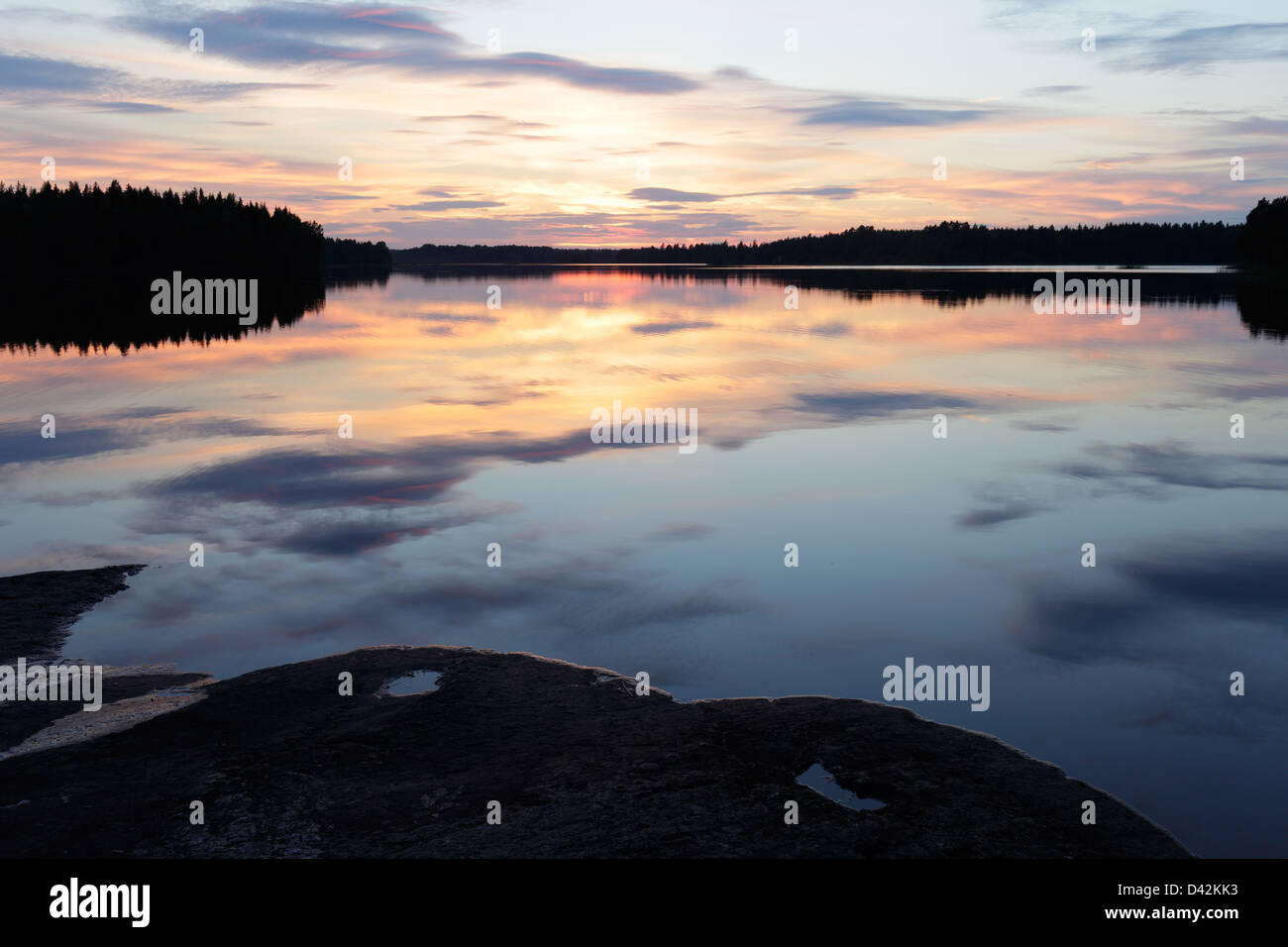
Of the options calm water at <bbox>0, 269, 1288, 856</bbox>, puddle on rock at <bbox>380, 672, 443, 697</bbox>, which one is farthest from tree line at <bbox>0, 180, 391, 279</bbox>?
puddle on rock at <bbox>380, 672, 443, 697</bbox>

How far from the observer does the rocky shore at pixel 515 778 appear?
803cm

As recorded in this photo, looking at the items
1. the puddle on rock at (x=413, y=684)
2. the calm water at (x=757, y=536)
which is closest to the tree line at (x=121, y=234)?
the calm water at (x=757, y=536)

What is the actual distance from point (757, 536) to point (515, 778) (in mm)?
9528

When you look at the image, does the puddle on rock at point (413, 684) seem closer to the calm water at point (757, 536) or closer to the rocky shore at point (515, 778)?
the rocky shore at point (515, 778)

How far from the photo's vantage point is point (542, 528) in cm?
1855

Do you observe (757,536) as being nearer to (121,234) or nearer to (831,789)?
(831,789)

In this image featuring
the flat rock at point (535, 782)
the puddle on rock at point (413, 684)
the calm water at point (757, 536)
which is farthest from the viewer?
the calm water at point (757, 536)

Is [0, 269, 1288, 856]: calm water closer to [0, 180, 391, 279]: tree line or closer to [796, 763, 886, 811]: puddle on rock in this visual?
[796, 763, 886, 811]: puddle on rock

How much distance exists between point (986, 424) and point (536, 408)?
1497 cm

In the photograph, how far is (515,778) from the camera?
920 cm

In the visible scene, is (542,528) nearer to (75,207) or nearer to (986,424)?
(986,424)

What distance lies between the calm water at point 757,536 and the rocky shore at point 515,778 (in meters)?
0.95

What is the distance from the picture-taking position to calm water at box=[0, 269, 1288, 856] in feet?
38.4
